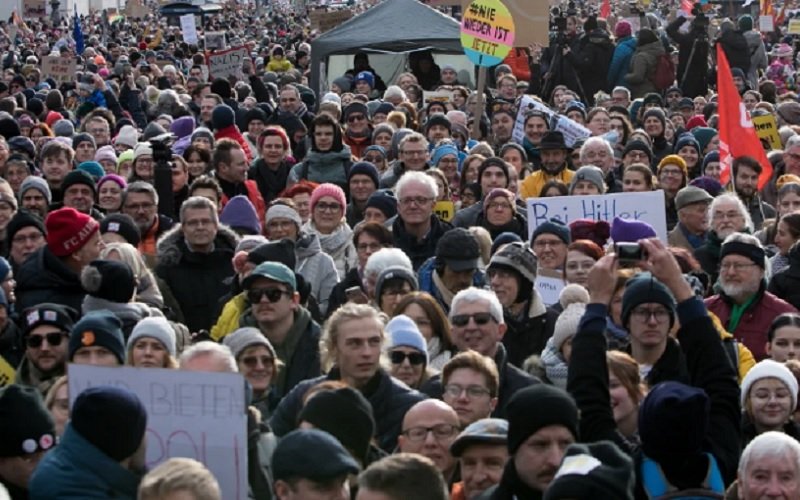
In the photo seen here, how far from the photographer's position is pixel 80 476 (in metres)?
4.93

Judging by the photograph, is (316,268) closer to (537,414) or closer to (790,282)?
(790,282)

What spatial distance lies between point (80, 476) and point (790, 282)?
5.02m

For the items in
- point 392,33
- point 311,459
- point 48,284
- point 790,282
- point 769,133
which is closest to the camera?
point 311,459

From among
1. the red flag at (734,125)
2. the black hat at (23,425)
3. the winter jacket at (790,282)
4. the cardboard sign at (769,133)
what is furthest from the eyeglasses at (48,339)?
the cardboard sign at (769,133)

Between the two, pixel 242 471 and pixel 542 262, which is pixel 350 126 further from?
pixel 242 471

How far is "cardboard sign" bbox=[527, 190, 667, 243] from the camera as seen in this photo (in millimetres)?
10305

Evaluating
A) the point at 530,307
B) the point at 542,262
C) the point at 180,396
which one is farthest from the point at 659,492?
the point at 542,262

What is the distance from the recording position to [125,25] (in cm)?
5203

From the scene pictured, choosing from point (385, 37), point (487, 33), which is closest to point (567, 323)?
point (487, 33)

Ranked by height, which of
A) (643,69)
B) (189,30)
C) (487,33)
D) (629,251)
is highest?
(629,251)

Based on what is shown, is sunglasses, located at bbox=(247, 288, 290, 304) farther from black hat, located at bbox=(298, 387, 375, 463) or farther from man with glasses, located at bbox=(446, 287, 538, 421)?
black hat, located at bbox=(298, 387, 375, 463)

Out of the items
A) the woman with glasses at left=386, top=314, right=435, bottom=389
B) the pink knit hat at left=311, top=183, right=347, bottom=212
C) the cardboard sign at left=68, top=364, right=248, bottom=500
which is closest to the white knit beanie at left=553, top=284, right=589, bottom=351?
the woman with glasses at left=386, top=314, right=435, bottom=389

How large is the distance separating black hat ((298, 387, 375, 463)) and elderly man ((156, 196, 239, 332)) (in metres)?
3.60

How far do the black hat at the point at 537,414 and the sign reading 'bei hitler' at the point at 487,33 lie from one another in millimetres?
10957
